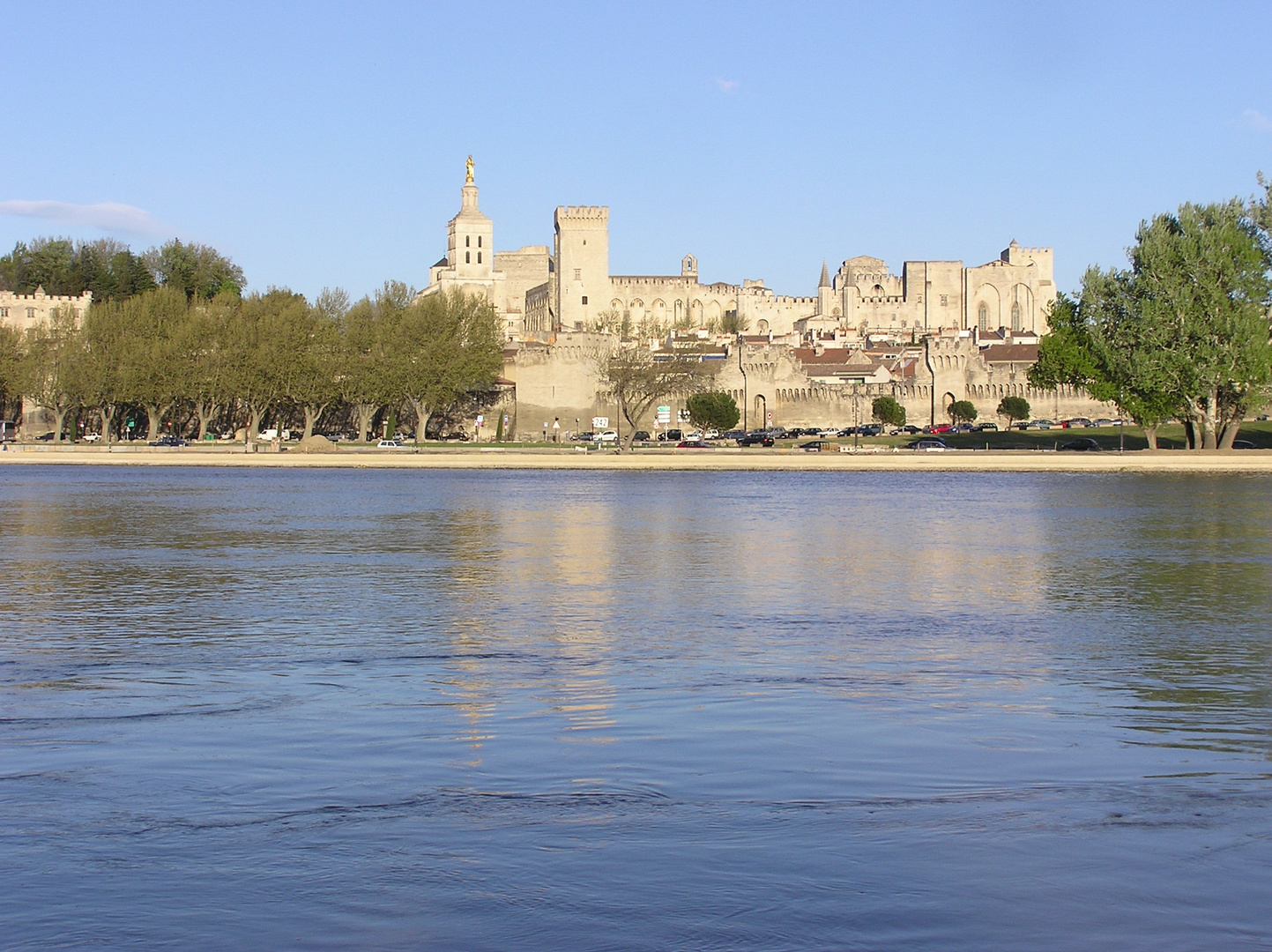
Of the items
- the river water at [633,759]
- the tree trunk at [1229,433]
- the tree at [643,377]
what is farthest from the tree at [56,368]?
the river water at [633,759]

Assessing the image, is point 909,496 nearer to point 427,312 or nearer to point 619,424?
point 427,312

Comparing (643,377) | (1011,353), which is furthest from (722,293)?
(643,377)

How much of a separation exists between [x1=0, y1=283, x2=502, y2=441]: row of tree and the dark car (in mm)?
31414

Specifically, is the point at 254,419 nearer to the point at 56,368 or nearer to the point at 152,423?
the point at 152,423

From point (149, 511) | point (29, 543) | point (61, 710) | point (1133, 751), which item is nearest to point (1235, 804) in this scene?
point (1133, 751)

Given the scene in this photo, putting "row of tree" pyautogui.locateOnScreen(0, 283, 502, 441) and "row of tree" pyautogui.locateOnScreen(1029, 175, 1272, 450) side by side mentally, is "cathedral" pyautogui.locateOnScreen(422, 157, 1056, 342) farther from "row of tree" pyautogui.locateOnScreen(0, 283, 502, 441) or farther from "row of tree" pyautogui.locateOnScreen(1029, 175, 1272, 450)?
"row of tree" pyautogui.locateOnScreen(1029, 175, 1272, 450)

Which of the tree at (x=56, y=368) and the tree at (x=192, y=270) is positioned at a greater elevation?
the tree at (x=192, y=270)

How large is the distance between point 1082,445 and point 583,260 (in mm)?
72261

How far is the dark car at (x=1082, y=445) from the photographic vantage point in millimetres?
64062

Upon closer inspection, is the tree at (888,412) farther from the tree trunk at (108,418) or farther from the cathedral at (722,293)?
the tree trunk at (108,418)

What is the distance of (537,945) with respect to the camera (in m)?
5.59

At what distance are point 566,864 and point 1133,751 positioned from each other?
4.02 meters

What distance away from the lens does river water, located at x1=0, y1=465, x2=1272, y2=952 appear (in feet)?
19.5

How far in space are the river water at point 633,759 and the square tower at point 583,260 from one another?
361 feet
